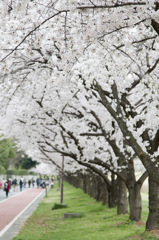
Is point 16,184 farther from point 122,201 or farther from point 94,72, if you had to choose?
point 94,72

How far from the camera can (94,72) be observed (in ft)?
33.4

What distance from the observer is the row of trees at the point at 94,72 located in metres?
5.17

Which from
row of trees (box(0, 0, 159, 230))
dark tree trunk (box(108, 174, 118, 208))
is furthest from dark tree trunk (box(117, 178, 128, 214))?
dark tree trunk (box(108, 174, 118, 208))

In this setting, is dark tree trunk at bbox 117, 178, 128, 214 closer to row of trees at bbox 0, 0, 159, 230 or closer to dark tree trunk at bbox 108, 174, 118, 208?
row of trees at bbox 0, 0, 159, 230

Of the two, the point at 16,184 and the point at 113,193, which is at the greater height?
the point at 113,193

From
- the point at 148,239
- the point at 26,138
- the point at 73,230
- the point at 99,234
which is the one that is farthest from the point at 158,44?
the point at 26,138

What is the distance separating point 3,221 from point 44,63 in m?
9.26

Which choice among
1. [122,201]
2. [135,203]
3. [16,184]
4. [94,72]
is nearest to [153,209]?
[135,203]

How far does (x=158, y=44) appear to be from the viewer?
8773 mm

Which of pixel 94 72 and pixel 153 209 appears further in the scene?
Answer: pixel 94 72

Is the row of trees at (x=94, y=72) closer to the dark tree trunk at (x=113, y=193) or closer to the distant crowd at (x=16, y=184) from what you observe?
the dark tree trunk at (x=113, y=193)

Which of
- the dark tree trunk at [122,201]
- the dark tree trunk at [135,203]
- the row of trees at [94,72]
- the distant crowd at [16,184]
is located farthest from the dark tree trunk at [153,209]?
the distant crowd at [16,184]

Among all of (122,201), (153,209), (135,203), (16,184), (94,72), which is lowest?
(16,184)

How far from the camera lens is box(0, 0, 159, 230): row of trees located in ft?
17.0
